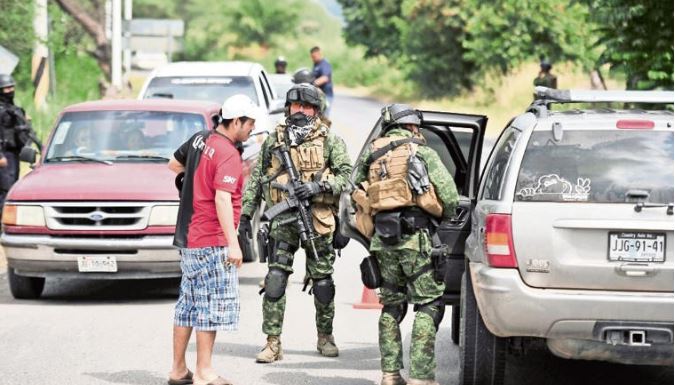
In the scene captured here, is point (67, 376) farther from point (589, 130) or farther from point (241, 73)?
point (241, 73)

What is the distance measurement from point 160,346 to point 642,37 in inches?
546

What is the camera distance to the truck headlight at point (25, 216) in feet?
39.8

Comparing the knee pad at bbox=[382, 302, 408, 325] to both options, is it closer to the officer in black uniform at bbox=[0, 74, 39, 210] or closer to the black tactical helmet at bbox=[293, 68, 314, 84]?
the black tactical helmet at bbox=[293, 68, 314, 84]

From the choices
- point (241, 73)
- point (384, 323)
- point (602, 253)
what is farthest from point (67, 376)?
point (241, 73)

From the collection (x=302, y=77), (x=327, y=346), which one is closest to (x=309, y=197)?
(x=327, y=346)

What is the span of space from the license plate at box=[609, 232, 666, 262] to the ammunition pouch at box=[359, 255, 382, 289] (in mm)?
1600

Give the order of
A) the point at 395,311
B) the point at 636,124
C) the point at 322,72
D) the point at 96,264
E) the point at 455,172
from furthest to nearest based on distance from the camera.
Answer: the point at 322,72
the point at 96,264
the point at 455,172
the point at 395,311
the point at 636,124

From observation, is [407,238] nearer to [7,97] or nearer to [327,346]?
[327,346]

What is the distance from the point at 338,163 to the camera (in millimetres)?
9797

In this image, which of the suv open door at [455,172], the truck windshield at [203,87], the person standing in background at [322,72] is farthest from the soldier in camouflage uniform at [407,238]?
the person standing in background at [322,72]

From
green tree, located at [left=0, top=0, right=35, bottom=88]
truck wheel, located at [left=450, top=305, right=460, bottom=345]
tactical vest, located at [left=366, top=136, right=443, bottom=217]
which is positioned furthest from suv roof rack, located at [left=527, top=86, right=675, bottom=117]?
green tree, located at [left=0, top=0, right=35, bottom=88]

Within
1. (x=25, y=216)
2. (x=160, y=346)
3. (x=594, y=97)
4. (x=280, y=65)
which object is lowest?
(x=160, y=346)

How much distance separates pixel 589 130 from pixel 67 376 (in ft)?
11.8

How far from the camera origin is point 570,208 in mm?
7410
